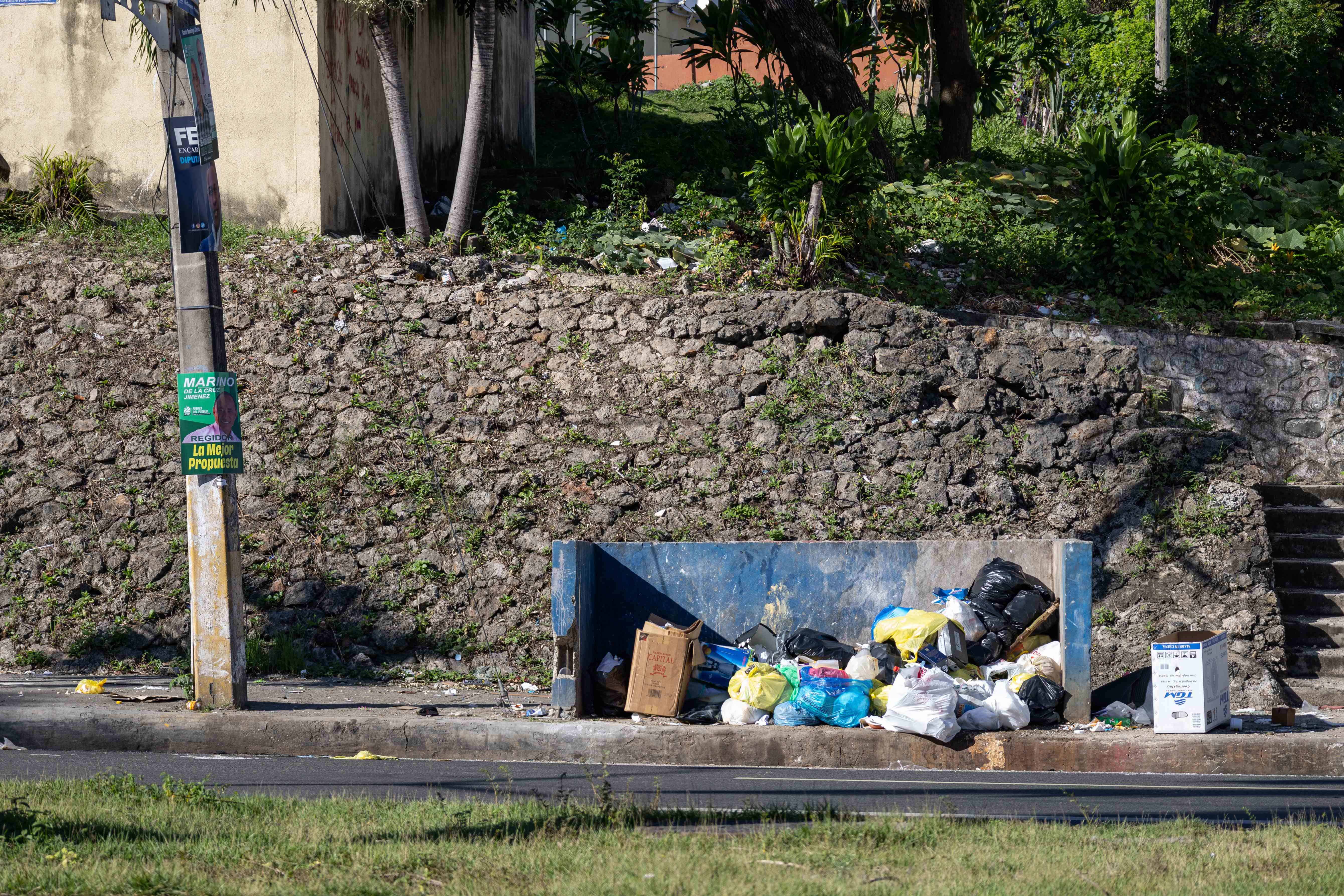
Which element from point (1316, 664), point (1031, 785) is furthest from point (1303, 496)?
point (1031, 785)

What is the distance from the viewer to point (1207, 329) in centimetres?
1256

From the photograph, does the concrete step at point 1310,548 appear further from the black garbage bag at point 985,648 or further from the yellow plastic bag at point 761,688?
the yellow plastic bag at point 761,688

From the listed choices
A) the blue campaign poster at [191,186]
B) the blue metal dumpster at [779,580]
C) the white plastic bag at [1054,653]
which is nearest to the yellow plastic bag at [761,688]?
the blue metal dumpster at [779,580]

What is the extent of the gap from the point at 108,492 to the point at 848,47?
11834mm

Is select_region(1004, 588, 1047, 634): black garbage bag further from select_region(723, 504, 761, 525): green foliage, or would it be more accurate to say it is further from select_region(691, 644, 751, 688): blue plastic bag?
select_region(723, 504, 761, 525): green foliage

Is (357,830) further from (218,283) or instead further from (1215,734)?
(1215,734)

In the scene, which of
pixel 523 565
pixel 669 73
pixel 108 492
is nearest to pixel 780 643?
pixel 523 565

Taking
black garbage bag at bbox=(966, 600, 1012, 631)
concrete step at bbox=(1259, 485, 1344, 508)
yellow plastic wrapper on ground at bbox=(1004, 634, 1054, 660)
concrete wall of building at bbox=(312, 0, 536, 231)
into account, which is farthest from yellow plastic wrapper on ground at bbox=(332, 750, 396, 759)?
concrete step at bbox=(1259, 485, 1344, 508)

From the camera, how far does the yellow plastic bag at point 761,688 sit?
741cm

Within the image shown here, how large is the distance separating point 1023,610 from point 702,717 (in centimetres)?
225

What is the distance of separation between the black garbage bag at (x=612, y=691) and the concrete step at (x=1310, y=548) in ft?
19.9

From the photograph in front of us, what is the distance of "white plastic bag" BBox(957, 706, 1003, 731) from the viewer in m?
7.18

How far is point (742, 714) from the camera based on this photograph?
7367 mm

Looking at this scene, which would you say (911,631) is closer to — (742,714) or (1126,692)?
(742,714)
